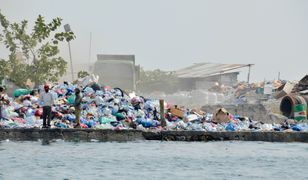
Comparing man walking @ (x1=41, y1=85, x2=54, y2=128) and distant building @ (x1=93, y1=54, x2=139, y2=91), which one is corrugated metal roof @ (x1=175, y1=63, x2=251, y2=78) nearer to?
distant building @ (x1=93, y1=54, x2=139, y2=91)

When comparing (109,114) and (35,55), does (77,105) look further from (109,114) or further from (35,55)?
(35,55)

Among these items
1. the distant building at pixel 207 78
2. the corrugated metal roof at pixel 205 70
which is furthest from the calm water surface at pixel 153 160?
the corrugated metal roof at pixel 205 70

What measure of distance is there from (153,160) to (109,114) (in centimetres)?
807

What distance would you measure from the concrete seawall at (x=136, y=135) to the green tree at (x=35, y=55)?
15726 millimetres

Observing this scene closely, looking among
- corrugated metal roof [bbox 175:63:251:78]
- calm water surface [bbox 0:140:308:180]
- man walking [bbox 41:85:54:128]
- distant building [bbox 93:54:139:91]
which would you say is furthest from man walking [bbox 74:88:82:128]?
corrugated metal roof [bbox 175:63:251:78]

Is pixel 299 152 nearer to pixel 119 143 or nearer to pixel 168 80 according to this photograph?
pixel 119 143

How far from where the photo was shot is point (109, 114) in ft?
114

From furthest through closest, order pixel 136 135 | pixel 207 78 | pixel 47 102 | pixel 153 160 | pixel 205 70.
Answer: pixel 205 70 → pixel 207 78 → pixel 136 135 → pixel 47 102 → pixel 153 160

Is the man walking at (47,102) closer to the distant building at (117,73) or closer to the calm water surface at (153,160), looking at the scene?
the calm water surface at (153,160)

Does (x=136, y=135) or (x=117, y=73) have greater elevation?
(x=117, y=73)

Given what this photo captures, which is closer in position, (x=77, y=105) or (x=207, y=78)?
(x=77, y=105)

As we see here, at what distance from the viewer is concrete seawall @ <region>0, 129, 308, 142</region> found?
30.3 metres

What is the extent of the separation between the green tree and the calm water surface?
17417mm

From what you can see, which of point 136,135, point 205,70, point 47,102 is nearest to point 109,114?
point 136,135
